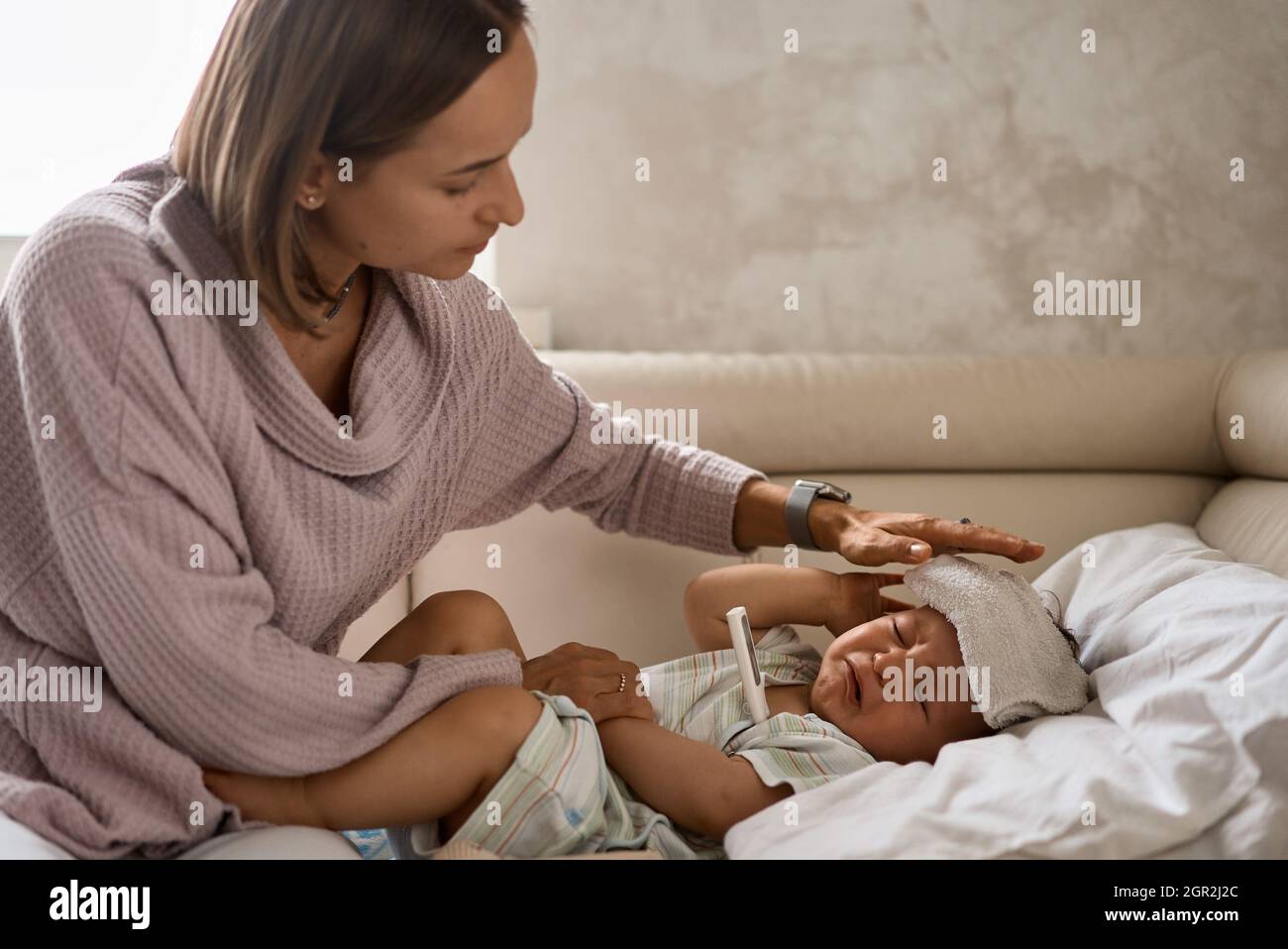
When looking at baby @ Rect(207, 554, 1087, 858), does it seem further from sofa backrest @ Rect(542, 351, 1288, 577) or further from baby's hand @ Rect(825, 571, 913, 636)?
sofa backrest @ Rect(542, 351, 1288, 577)

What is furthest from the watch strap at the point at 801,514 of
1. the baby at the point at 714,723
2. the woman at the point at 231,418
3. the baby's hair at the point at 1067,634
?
the woman at the point at 231,418

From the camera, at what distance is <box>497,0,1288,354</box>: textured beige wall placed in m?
2.19

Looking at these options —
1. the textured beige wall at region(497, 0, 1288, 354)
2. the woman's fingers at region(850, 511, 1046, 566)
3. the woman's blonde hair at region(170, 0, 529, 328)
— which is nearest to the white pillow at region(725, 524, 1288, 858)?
the woman's fingers at region(850, 511, 1046, 566)

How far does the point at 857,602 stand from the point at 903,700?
0.79 feet

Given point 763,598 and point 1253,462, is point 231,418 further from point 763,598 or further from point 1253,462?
point 1253,462

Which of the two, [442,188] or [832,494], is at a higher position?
[442,188]

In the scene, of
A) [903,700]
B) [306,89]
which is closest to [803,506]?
[903,700]

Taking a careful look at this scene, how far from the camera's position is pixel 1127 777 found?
1.14 m

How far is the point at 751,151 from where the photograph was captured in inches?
87.0

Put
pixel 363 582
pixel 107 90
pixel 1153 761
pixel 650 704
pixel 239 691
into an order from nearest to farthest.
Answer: pixel 239 691 → pixel 1153 761 → pixel 363 582 → pixel 650 704 → pixel 107 90

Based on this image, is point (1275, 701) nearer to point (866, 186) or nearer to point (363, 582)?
point (363, 582)

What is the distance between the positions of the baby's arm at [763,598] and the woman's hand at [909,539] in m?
0.12

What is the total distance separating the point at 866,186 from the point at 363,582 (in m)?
1.32
